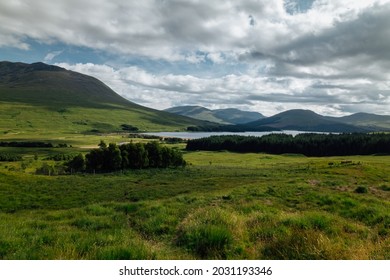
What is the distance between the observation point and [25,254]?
7891mm

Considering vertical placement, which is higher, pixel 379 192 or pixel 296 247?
pixel 296 247

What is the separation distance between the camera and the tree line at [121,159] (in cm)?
10506

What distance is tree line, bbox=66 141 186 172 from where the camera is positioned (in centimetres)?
10506

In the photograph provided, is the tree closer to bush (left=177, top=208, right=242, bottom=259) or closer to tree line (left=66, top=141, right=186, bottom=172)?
tree line (left=66, top=141, right=186, bottom=172)

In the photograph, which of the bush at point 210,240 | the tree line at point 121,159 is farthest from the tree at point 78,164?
the bush at point 210,240

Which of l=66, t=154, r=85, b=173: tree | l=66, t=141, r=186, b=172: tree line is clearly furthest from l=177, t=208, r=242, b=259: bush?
l=66, t=154, r=85, b=173: tree

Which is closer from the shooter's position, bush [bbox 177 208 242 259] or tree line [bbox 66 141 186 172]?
bush [bbox 177 208 242 259]

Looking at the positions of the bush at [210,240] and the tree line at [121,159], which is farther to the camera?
the tree line at [121,159]

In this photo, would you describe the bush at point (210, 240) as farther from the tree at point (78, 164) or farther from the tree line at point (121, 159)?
the tree at point (78, 164)

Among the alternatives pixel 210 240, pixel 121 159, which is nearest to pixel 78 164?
pixel 121 159

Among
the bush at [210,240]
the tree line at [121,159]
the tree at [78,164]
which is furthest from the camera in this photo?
the tree at [78,164]

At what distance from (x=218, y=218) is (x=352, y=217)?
8741 mm
